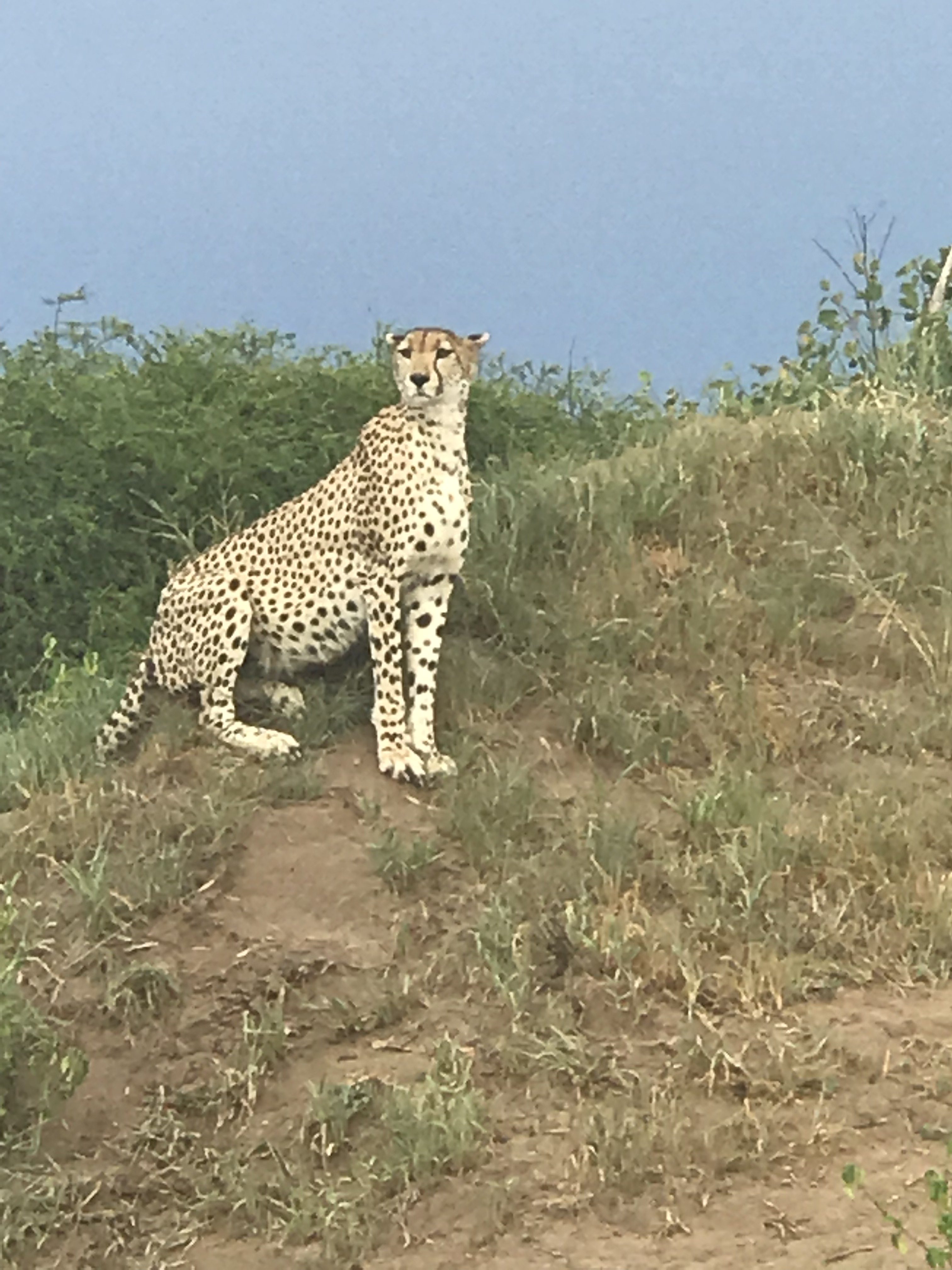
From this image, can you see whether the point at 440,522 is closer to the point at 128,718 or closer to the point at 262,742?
the point at 262,742

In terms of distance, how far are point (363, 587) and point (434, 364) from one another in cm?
78

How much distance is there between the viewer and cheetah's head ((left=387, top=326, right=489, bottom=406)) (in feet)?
17.8

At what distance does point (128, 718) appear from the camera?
6.05m

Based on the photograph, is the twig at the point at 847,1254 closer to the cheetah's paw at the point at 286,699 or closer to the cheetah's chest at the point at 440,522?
the cheetah's chest at the point at 440,522

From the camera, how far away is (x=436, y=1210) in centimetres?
388

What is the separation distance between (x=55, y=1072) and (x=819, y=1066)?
6.45 ft

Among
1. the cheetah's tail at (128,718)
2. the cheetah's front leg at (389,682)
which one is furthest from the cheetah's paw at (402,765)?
the cheetah's tail at (128,718)

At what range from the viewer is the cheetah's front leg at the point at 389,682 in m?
5.48

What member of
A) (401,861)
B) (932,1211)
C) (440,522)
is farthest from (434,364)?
(932,1211)

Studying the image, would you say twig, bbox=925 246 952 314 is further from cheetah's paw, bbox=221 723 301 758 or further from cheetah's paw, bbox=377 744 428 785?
cheetah's paw, bbox=221 723 301 758

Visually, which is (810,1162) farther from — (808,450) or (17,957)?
(808,450)

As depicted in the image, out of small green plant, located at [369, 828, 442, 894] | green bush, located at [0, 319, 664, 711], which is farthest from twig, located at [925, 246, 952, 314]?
small green plant, located at [369, 828, 442, 894]

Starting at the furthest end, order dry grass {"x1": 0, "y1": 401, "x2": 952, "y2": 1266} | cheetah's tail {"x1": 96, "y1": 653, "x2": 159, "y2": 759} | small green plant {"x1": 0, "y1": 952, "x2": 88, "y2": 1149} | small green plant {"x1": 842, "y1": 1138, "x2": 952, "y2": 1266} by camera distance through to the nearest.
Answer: cheetah's tail {"x1": 96, "y1": 653, "x2": 159, "y2": 759}, small green plant {"x1": 0, "y1": 952, "x2": 88, "y2": 1149}, dry grass {"x1": 0, "y1": 401, "x2": 952, "y2": 1266}, small green plant {"x1": 842, "y1": 1138, "x2": 952, "y2": 1266}

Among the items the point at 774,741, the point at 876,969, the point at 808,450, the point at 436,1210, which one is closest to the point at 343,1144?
the point at 436,1210
